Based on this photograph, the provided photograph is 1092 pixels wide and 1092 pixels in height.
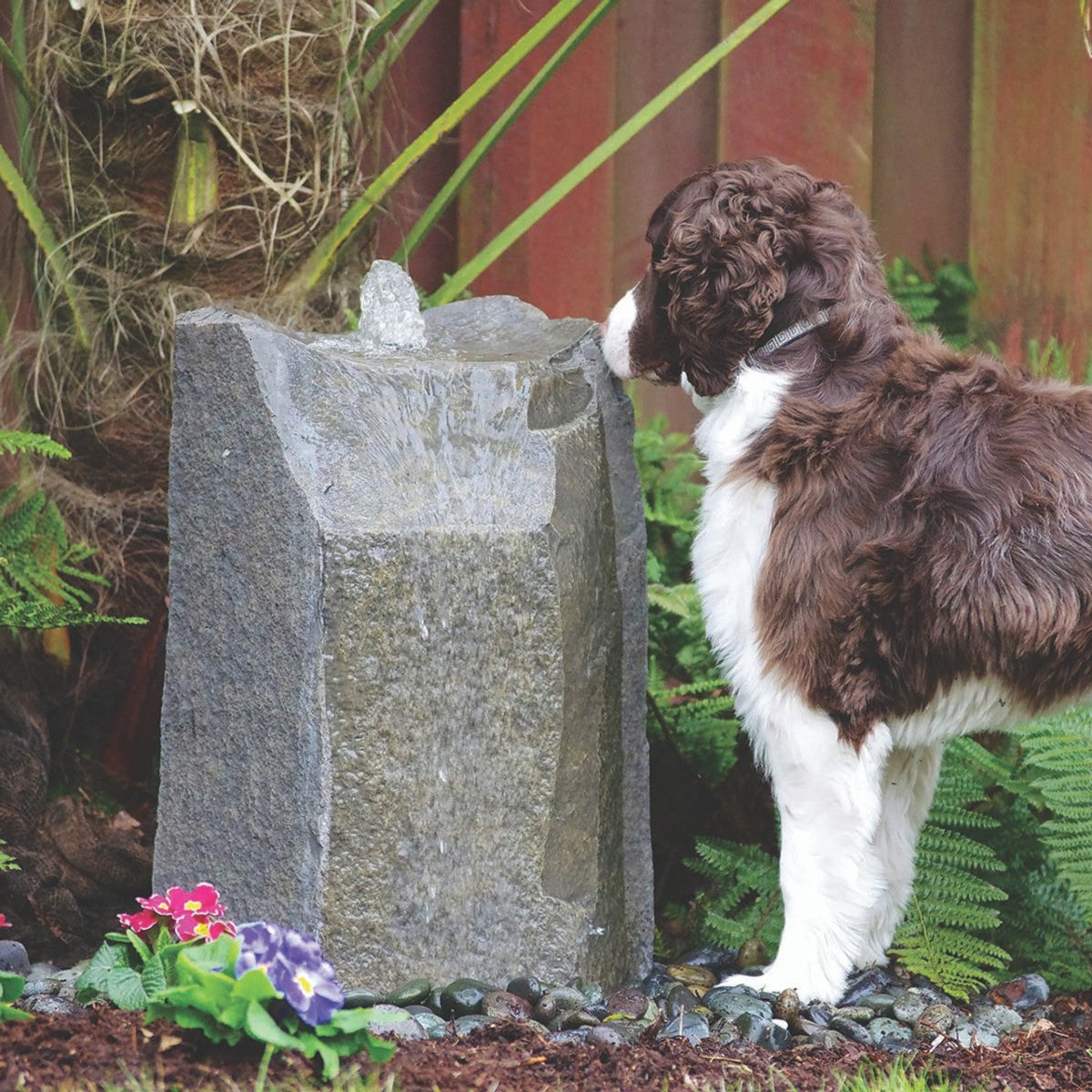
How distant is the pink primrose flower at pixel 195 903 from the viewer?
316 centimetres

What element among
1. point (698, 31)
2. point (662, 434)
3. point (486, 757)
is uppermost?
point (698, 31)

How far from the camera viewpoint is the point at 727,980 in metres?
3.84

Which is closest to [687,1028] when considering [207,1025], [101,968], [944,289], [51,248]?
[207,1025]

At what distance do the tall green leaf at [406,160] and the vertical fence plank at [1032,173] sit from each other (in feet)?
5.09

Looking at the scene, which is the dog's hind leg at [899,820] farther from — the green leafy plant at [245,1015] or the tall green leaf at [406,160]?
the tall green leaf at [406,160]

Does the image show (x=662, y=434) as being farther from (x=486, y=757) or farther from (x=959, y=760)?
(x=486, y=757)

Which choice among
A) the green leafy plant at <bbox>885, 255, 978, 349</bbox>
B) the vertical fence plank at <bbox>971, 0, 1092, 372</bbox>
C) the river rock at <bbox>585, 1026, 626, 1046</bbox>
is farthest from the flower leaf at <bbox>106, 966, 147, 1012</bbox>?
the vertical fence plank at <bbox>971, 0, 1092, 372</bbox>

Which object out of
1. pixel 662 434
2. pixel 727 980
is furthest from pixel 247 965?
pixel 662 434

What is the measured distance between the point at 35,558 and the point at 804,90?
3466mm

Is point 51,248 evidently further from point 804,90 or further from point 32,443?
point 804,90

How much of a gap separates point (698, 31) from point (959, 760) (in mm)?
3071

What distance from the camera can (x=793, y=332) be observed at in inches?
146

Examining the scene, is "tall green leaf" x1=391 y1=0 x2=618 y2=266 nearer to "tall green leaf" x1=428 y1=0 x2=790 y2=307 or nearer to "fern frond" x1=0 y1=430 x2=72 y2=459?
"tall green leaf" x1=428 y1=0 x2=790 y2=307

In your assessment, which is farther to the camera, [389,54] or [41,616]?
[389,54]
